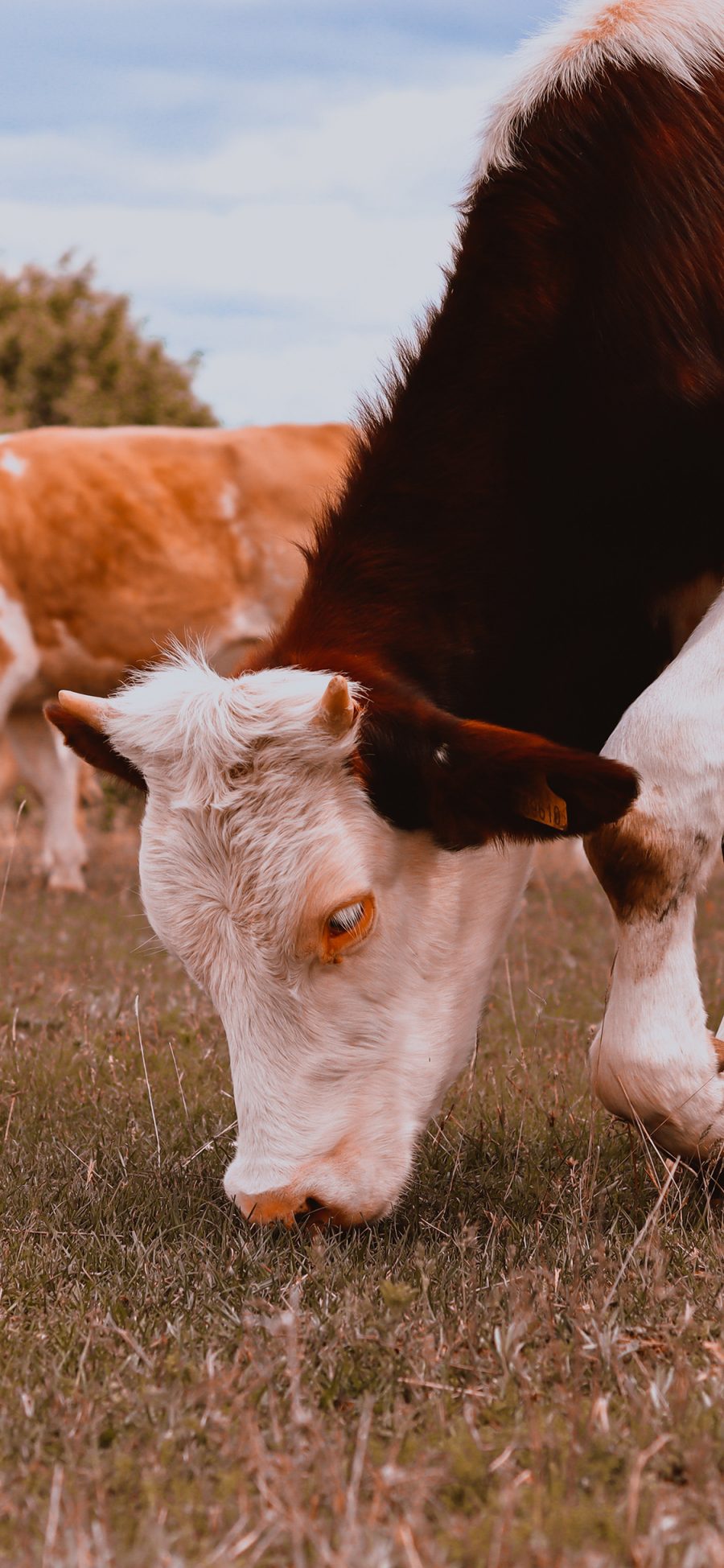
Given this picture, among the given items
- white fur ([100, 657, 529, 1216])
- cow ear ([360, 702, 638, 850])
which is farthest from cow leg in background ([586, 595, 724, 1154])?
white fur ([100, 657, 529, 1216])

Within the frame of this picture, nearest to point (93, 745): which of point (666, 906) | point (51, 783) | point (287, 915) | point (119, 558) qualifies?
point (287, 915)

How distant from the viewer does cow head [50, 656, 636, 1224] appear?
298cm

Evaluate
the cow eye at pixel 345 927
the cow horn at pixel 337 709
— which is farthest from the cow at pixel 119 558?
the cow horn at pixel 337 709

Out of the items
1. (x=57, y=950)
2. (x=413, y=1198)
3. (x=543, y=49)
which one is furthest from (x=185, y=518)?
(x=413, y=1198)

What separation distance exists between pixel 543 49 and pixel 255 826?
1976 mm

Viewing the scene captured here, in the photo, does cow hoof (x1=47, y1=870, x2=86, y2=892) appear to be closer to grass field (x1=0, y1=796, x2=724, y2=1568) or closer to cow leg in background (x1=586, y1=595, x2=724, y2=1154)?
grass field (x1=0, y1=796, x2=724, y2=1568)

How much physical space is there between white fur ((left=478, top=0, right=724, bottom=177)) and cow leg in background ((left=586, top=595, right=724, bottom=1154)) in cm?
130

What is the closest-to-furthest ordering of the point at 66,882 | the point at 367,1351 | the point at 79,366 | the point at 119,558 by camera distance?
1. the point at 367,1351
2. the point at 66,882
3. the point at 119,558
4. the point at 79,366

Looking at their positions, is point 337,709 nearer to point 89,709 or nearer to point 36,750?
point 89,709

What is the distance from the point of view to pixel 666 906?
→ 10.3 ft

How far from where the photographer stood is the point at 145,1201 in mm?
3416

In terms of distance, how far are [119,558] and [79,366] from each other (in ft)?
31.4

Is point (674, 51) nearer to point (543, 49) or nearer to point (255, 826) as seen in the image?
point (543, 49)

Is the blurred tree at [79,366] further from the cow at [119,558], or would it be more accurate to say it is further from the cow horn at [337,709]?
the cow horn at [337,709]
